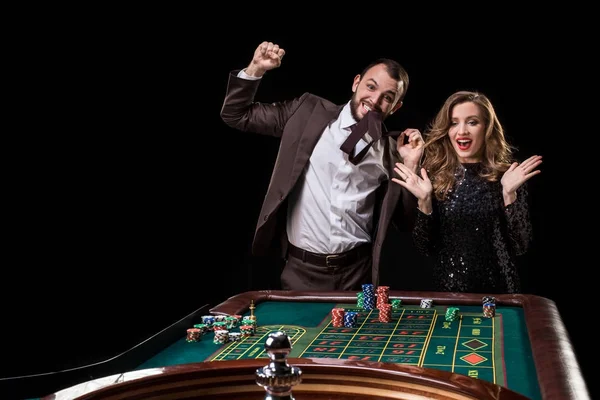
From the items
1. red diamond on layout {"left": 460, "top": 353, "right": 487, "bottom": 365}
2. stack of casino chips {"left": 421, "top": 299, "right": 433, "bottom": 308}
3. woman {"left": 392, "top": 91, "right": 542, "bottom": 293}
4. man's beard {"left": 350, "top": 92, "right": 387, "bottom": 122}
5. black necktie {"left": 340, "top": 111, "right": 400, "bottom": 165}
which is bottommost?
stack of casino chips {"left": 421, "top": 299, "right": 433, "bottom": 308}

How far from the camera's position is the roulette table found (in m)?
1.29

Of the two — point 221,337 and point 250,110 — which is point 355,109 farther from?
point 221,337

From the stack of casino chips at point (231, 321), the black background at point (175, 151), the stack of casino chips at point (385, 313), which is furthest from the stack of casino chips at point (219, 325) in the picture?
the black background at point (175, 151)

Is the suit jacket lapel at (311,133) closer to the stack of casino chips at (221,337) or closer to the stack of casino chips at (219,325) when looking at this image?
the stack of casino chips at (219,325)

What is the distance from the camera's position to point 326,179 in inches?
151

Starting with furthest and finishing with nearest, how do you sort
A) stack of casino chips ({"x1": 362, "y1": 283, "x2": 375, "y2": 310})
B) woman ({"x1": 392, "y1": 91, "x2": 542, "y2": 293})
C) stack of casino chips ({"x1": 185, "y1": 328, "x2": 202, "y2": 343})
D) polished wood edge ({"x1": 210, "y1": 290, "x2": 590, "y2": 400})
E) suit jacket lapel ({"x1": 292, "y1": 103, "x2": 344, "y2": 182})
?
suit jacket lapel ({"x1": 292, "y1": 103, "x2": 344, "y2": 182}), woman ({"x1": 392, "y1": 91, "x2": 542, "y2": 293}), stack of casino chips ({"x1": 362, "y1": 283, "x2": 375, "y2": 310}), stack of casino chips ({"x1": 185, "y1": 328, "x2": 202, "y2": 343}), polished wood edge ({"x1": 210, "y1": 290, "x2": 590, "y2": 400})

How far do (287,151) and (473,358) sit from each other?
209 centimetres

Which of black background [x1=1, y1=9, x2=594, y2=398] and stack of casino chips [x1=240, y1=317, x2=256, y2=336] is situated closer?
stack of casino chips [x1=240, y1=317, x2=256, y2=336]

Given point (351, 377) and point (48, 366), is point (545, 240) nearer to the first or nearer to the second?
point (48, 366)

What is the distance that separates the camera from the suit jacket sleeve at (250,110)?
3.80 m

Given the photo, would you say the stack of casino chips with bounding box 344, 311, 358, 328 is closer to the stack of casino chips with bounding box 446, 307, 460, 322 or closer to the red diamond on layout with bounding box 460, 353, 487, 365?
the stack of casino chips with bounding box 446, 307, 460, 322

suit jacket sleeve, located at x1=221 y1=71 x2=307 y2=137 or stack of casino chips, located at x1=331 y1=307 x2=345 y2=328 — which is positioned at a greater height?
suit jacket sleeve, located at x1=221 y1=71 x2=307 y2=137

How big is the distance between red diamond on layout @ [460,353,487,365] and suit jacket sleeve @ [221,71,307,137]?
2209 millimetres

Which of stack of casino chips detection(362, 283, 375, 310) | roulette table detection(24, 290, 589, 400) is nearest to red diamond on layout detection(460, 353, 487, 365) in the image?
roulette table detection(24, 290, 589, 400)
